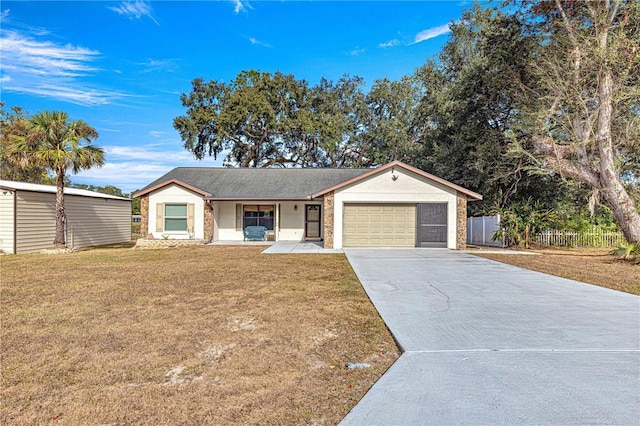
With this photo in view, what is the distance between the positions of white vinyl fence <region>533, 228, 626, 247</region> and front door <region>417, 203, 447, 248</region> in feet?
19.6

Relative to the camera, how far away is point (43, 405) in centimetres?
286

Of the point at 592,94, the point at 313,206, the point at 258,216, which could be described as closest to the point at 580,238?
the point at 592,94

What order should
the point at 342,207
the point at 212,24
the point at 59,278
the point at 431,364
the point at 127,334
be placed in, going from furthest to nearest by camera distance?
the point at 212,24 → the point at 342,207 → the point at 59,278 → the point at 127,334 → the point at 431,364

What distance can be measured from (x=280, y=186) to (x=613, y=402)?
17596 mm

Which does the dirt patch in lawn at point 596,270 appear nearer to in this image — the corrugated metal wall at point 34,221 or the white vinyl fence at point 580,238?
the white vinyl fence at point 580,238

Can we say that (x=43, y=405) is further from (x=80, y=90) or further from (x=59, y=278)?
(x=80, y=90)

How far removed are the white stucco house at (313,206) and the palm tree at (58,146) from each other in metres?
3.03

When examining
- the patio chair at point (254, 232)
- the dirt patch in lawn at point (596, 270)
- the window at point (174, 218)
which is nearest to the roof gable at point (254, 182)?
the window at point (174, 218)

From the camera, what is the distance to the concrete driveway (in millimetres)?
2748

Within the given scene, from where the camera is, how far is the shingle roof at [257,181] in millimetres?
18312

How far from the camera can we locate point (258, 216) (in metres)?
19.2

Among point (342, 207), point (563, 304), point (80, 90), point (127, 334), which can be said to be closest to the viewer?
point (127, 334)

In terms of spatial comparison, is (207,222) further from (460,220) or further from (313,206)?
(460,220)

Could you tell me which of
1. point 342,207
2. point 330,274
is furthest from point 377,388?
point 342,207
